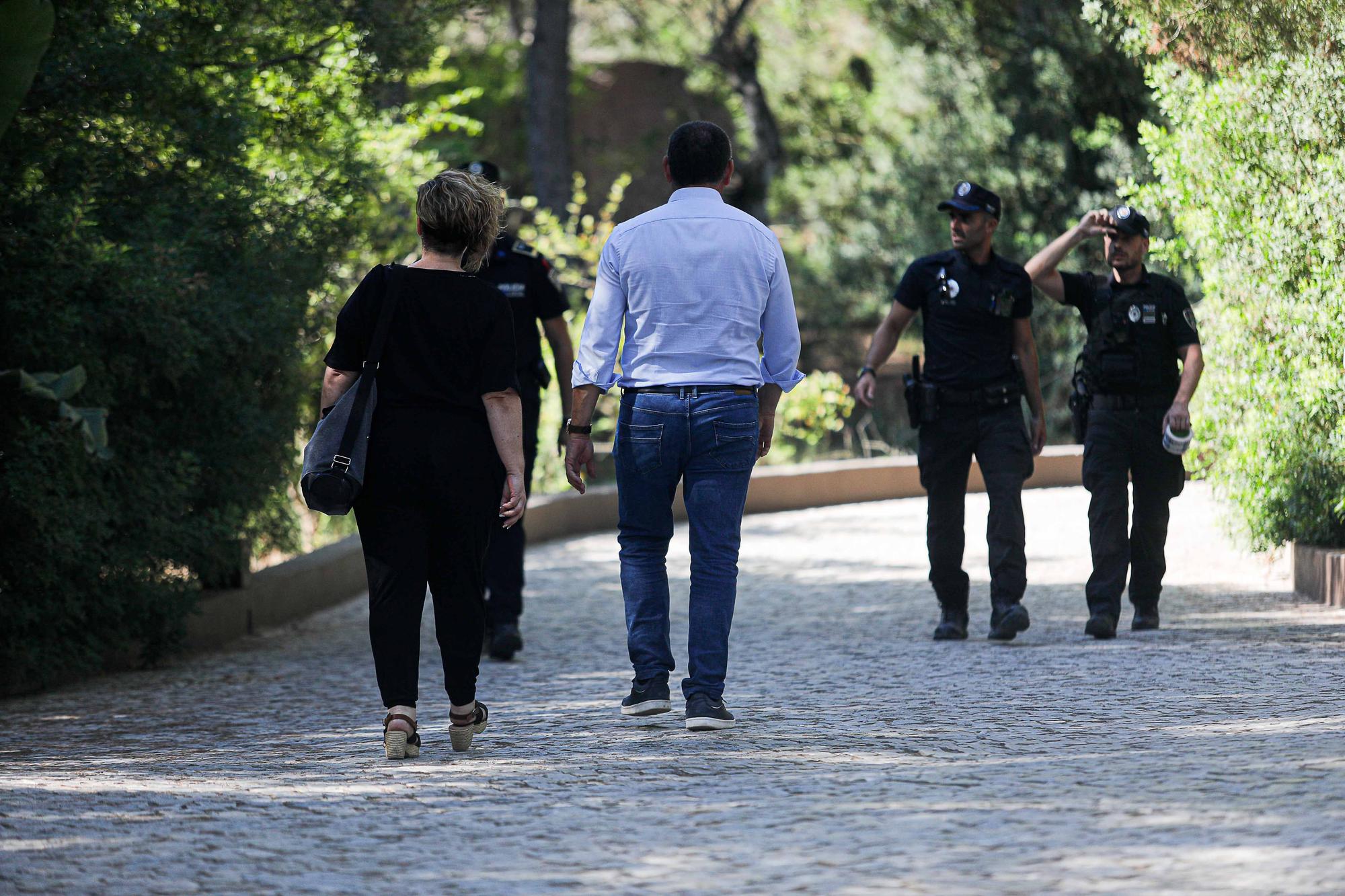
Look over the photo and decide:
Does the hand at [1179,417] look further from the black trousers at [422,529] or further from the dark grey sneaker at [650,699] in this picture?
the black trousers at [422,529]

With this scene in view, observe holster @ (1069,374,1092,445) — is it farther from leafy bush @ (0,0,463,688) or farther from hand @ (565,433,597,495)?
leafy bush @ (0,0,463,688)

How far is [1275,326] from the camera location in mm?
8984

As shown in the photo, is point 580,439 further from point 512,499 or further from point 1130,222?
point 1130,222

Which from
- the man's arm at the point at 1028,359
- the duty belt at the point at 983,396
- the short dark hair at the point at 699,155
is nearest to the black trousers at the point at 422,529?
→ the short dark hair at the point at 699,155

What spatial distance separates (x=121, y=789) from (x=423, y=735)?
121 cm

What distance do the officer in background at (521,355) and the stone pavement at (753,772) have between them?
23 cm

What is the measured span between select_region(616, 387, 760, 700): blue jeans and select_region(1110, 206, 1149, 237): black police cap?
281 cm

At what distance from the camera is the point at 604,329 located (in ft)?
19.2

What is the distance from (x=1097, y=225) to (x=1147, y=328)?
21.0 inches

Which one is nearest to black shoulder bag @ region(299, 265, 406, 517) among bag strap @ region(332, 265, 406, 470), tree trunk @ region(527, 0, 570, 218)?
bag strap @ region(332, 265, 406, 470)

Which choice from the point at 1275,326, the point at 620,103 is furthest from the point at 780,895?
the point at 620,103

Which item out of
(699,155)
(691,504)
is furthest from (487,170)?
(691,504)

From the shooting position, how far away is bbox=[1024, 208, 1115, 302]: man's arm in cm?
785

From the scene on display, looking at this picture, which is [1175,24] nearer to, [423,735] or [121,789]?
[423,735]
